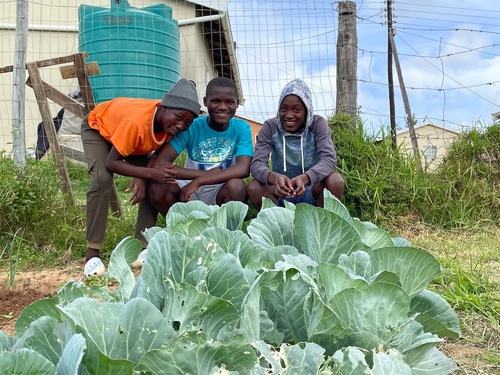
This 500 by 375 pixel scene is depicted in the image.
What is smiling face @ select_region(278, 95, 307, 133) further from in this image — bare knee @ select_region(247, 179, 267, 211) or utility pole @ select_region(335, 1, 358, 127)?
utility pole @ select_region(335, 1, 358, 127)

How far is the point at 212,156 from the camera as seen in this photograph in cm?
319

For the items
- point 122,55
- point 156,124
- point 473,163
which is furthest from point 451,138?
point 122,55

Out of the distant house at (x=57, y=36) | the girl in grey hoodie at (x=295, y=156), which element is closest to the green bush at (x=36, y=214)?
the girl in grey hoodie at (x=295, y=156)

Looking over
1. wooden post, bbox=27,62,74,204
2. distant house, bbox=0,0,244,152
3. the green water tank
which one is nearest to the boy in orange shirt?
wooden post, bbox=27,62,74,204

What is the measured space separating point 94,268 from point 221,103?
1.20 metres

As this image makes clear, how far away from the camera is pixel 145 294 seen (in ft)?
2.98

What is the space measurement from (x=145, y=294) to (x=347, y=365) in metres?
0.37

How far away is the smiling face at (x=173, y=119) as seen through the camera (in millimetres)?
2818

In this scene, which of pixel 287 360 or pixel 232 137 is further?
pixel 232 137

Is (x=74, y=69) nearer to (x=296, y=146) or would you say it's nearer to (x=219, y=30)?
(x=296, y=146)

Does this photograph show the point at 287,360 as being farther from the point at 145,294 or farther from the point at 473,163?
the point at 473,163

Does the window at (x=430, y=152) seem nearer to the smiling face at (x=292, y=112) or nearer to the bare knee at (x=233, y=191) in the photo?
the smiling face at (x=292, y=112)

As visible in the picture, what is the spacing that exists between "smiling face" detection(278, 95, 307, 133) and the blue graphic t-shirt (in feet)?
0.85

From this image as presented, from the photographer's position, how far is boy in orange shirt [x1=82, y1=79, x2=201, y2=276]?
2814 millimetres
